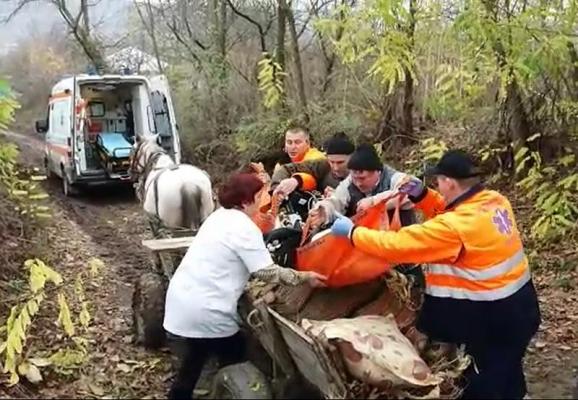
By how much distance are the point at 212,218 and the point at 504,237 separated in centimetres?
174

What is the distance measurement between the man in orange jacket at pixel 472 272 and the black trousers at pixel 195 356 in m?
1.03

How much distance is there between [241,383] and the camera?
447cm

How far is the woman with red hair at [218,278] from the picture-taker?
464 cm

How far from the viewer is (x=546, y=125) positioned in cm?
1070

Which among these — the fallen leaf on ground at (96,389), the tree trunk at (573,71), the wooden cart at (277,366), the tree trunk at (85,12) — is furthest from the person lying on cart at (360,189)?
the tree trunk at (85,12)

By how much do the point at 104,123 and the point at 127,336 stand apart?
33.3ft

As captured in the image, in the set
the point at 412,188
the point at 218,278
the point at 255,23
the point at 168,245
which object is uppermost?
the point at 255,23

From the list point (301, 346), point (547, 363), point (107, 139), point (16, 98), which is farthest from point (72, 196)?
point (301, 346)

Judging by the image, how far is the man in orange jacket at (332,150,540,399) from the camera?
437 cm

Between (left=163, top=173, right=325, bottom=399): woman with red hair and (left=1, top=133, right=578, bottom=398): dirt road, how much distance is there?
108 cm

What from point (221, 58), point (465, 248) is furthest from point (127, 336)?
point (221, 58)

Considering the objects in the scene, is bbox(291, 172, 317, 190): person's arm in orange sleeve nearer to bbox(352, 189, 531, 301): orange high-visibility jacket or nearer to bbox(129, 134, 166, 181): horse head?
bbox(352, 189, 531, 301): orange high-visibility jacket

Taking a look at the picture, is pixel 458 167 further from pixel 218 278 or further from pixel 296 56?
pixel 296 56

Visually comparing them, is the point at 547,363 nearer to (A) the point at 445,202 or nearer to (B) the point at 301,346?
(A) the point at 445,202
